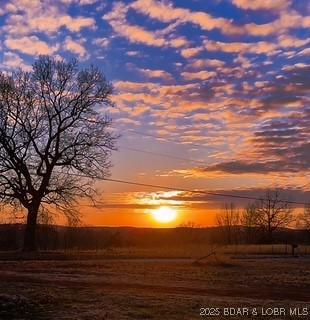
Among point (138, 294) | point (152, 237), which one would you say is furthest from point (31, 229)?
point (152, 237)

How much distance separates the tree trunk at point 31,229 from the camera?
46.9 metres

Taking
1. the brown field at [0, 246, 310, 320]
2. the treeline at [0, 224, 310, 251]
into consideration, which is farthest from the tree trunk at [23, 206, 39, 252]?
the treeline at [0, 224, 310, 251]

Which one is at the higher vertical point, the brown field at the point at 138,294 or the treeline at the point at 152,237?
the treeline at the point at 152,237

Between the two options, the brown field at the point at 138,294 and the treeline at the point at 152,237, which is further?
the treeline at the point at 152,237

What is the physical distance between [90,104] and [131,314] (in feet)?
124

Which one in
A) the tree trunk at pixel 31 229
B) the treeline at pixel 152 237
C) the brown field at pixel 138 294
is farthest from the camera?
the treeline at pixel 152 237

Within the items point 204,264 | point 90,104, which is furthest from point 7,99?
point 204,264

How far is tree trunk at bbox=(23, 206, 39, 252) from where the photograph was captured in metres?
46.9

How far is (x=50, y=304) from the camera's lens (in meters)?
14.2

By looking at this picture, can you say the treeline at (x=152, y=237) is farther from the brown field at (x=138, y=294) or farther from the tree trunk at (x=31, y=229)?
the brown field at (x=138, y=294)

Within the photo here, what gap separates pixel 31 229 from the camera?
156 ft

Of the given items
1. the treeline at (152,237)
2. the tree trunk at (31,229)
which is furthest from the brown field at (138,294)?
the treeline at (152,237)

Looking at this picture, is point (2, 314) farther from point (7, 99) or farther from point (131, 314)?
point (7, 99)

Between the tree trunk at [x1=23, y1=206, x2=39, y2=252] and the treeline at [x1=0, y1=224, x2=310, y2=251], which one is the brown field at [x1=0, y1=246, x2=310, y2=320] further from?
the treeline at [x1=0, y1=224, x2=310, y2=251]
